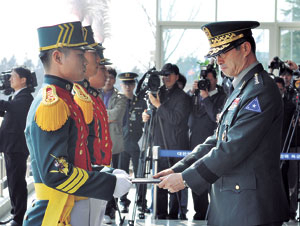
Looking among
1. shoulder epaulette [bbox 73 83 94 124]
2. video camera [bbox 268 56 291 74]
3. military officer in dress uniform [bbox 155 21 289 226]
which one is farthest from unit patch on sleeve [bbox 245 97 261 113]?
video camera [bbox 268 56 291 74]

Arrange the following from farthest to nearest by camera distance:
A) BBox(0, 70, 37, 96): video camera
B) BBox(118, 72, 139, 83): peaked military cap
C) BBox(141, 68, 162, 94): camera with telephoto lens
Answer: BBox(118, 72, 139, 83): peaked military cap < BBox(0, 70, 37, 96): video camera < BBox(141, 68, 162, 94): camera with telephoto lens

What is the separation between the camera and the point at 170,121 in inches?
185

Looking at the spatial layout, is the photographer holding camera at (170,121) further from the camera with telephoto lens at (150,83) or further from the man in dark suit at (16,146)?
the man in dark suit at (16,146)

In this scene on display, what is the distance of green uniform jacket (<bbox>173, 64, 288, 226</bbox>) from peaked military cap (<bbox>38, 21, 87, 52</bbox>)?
735 millimetres

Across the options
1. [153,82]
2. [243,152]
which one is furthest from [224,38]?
[153,82]

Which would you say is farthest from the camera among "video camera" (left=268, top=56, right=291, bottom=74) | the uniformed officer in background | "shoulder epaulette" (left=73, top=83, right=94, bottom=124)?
the uniformed officer in background

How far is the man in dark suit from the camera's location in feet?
14.5

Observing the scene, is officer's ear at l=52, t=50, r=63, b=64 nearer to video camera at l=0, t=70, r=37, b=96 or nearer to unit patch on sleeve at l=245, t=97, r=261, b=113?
unit patch on sleeve at l=245, t=97, r=261, b=113

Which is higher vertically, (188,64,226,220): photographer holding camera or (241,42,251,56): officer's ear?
(241,42,251,56): officer's ear

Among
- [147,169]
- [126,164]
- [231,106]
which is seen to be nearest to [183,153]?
[147,169]

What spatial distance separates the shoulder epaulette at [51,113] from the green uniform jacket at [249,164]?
0.66 metres

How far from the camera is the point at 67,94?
1.93 metres

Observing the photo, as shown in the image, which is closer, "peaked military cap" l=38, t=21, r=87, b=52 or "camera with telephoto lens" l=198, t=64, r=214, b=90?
"peaked military cap" l=38, t=21, r=87, b=52

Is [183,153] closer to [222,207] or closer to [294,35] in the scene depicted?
[222,207]
